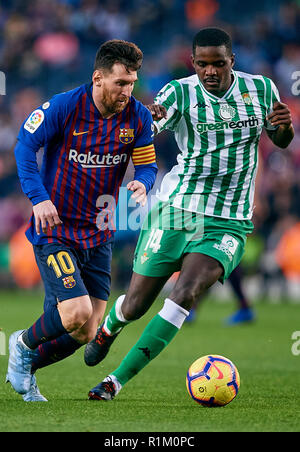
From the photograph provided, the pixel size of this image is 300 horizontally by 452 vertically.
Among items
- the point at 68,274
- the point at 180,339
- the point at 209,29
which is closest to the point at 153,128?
the point at 209,29

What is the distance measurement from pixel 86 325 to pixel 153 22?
14.0 m

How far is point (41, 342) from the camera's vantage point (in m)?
5.36

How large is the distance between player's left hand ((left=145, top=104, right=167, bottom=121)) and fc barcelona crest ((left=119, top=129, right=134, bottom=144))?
0.61 feet

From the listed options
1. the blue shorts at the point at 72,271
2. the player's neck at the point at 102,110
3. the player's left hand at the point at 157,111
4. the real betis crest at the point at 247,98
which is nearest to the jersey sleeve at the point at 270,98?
the real betis crest at the point at 247,98

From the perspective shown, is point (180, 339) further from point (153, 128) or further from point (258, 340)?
point (153, 128)

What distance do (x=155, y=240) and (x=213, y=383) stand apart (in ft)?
3.51

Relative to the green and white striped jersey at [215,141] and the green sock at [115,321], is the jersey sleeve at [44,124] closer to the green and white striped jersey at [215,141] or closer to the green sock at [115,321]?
the green and white striped jersey at [215,141]

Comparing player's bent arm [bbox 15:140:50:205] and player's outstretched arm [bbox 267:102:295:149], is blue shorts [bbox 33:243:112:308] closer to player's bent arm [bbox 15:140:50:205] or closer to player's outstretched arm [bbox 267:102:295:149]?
player's bent arm [bbox 15:140:50:205]

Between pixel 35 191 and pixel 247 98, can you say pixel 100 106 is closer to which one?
pixel 35 191

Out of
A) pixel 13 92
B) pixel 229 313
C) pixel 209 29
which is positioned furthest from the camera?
pixel 13 92

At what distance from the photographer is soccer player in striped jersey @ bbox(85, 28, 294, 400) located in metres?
5.56

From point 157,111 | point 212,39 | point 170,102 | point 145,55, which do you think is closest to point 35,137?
point 157,111

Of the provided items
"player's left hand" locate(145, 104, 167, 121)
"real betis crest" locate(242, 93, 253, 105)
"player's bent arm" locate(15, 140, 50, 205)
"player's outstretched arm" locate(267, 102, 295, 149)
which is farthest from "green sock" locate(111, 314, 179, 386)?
"real betis crest" locate(242, 93, 253, 105)

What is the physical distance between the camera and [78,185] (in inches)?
215
